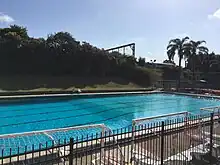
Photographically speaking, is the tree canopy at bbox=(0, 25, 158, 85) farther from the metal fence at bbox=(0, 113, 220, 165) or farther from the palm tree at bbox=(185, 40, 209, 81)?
the metal fence at bbox=(0, 113, 220, 165)

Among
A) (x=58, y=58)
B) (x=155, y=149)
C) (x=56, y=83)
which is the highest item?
(x=58, y=58)

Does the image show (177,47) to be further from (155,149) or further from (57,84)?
(155,149)

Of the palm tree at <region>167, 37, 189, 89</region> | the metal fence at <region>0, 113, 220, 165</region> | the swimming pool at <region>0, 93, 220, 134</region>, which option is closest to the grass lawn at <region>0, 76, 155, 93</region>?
the swimming pool at <region>0, 93, 220, 134</region>

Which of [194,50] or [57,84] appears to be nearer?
[57,84]

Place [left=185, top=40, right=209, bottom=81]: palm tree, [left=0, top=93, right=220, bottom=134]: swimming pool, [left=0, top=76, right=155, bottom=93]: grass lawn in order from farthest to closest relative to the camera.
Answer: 1. [left=185, top=40, right=209, bottom=81]: palm tree
2. [left=0, top=76, right=155, bottom=93]: grass lawn
3. [left=0, top=93, right=220, bottom=134]: swimming pool

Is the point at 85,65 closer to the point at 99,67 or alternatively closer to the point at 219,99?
Answer: the point at 99,67

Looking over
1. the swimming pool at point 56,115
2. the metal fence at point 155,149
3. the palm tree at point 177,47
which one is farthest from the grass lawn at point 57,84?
the metal fence at point 155,149

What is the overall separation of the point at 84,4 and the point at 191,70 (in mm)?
34260

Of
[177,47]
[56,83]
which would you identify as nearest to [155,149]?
[56,83]

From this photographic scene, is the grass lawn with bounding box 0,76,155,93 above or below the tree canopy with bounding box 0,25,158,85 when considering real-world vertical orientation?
below

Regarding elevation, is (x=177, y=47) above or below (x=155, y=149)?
above

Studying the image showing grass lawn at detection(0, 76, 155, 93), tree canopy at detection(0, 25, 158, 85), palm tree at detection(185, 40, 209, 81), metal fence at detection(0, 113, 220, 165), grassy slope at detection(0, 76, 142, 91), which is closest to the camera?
metal fence at detection(0, 113, 220, 165)

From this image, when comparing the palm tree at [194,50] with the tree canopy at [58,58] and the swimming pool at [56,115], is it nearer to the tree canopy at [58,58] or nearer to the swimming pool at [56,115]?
the tree canopy at [58,58]


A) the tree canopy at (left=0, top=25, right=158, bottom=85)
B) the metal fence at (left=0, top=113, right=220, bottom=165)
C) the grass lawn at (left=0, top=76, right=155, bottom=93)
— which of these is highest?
the tree canopy at (left=0, top=25, right=158, bottom=85)
